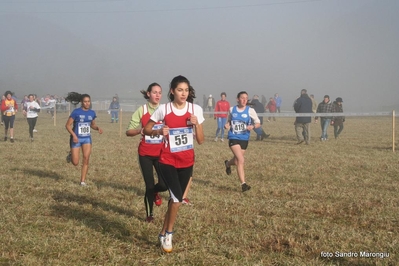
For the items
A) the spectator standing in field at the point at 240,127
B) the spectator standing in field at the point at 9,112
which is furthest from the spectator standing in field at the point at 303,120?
the spectator standing in field at the point at 9,112

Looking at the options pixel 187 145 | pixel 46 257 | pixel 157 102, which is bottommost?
pixel 46 257

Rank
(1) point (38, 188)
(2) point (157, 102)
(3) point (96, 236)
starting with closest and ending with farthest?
1. (3) point (96, 236)
2. (2) point (157, 102)
3. (1) point (38, 188)

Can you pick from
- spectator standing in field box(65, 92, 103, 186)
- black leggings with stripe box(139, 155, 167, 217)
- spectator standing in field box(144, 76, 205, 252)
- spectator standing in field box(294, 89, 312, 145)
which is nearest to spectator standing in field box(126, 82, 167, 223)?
black leggings with stripe box(139, 155, 167, 217)

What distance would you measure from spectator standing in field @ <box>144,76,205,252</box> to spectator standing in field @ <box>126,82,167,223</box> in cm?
132

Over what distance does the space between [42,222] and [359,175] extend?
7281 millimetres

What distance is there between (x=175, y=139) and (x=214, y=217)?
1.97 meters

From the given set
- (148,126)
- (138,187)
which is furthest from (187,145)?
(138,187)

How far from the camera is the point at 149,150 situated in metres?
6.68

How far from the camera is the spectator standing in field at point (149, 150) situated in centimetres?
642

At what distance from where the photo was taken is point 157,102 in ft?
22.9

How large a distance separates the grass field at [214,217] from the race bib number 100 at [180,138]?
46.6 inches

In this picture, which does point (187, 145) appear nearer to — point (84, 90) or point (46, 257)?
point (46, 257)

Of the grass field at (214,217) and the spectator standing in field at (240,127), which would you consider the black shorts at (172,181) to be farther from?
the spectator standing in field at (240,127)

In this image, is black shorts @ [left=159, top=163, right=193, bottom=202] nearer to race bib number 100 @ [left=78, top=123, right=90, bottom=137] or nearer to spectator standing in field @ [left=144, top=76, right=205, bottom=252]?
spectator standing in field @ [left=144, top=76, right=205, bottom=252]
